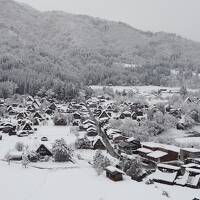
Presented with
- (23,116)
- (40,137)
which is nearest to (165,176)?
(40,137)

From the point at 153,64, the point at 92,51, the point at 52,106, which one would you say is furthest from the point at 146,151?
the point at 92,51

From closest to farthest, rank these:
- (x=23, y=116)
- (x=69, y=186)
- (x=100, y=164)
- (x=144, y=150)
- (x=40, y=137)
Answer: (x=69, y=186), (x=100, y=164), (x=144, y=150), (x=40, y=137), (x=23, y=116)

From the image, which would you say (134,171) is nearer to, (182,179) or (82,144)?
(182,179)

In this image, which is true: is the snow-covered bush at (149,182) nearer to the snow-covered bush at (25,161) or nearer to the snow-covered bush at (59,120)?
the snow-covered bush at (25,161)

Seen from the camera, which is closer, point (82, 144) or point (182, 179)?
point (182, 179)

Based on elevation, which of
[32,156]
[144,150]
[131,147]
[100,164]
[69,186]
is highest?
[100,164]

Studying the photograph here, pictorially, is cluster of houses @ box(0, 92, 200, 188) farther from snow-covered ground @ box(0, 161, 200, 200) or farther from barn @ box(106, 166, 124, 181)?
snow-covered ground @ box(0, 161, 200, 200)

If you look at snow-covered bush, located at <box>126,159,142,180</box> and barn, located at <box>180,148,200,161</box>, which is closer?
snow-covered bush, located at <box>126,159,142,180</box>

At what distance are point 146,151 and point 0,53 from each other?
86.3 m

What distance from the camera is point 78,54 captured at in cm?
13362

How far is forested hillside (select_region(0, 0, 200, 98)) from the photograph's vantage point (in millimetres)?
83500

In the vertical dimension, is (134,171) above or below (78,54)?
below

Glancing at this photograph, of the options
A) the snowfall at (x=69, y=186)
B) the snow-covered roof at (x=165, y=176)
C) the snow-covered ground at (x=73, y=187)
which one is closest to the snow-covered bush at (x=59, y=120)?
the snowfall at (x=69, y=186)

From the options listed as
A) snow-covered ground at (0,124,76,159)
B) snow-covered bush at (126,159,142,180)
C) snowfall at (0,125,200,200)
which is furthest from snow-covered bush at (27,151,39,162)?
snow-covered bush at (126,159,142,180)
